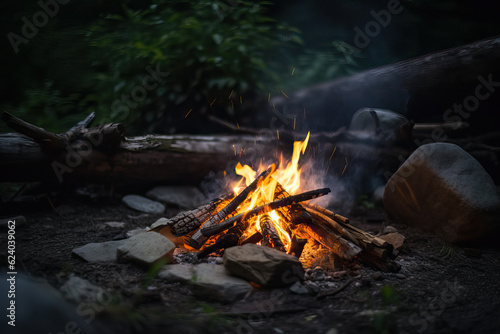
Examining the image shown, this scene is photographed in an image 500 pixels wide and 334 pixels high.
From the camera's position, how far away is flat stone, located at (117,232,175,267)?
218 cm

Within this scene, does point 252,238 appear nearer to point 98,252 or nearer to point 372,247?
point 372,247

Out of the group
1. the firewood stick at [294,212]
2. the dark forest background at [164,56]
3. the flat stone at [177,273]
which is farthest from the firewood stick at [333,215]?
the dark forest background at [164,56]

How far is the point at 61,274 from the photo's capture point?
6.57 feet

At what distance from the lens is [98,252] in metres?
2.43

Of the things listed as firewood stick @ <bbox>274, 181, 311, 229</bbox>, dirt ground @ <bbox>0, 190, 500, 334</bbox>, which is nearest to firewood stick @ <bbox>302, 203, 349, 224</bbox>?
firewood stick @ <bbox>274, 181, 311, 229</bbox>

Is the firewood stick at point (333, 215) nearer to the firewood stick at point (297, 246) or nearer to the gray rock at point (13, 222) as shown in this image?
the firewood stick at point (297, 246)

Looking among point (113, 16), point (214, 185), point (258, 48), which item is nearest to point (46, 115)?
point (113, 16)

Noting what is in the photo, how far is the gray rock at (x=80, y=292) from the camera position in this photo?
5.34 feet

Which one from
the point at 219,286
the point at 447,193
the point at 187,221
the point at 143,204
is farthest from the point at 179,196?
the point at 447,193

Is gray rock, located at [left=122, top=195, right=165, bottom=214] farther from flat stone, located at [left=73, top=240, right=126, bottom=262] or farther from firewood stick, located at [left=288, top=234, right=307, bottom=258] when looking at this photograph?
firewood stick, located at [left=288, top=234, right=307, bottom=258]
